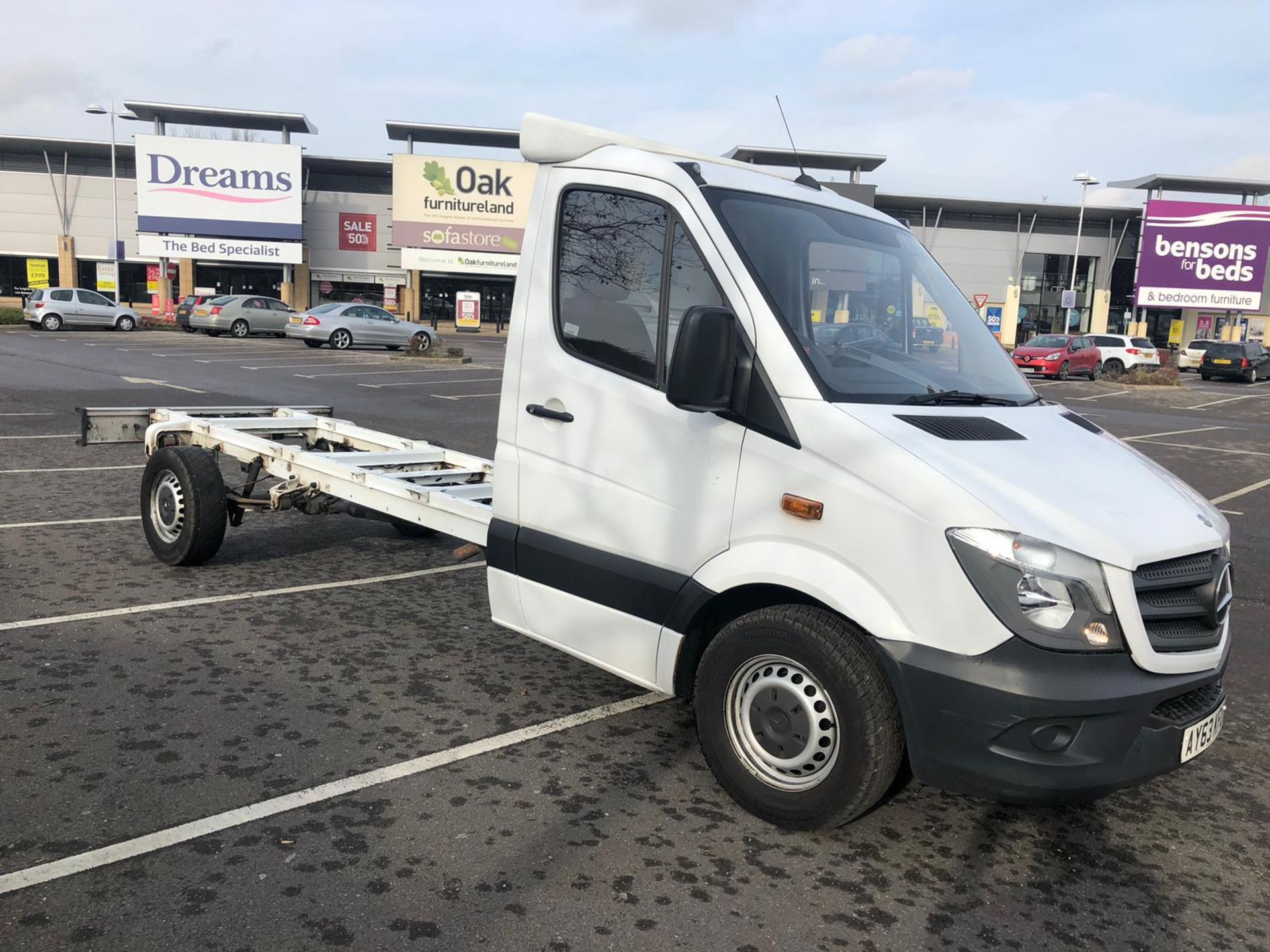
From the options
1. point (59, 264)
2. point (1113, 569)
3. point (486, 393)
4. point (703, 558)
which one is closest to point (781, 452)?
point (703, 558)

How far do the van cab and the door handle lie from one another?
0.04 feet

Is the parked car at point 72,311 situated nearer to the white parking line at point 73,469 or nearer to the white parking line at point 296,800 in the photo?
the white parking line at point 73,469

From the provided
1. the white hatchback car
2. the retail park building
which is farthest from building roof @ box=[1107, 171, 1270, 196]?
the white hatchback car

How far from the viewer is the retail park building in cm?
4894

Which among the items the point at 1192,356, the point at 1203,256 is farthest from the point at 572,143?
the point at 1203,256

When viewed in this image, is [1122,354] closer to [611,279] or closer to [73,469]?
[73,469]

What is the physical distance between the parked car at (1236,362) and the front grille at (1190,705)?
41283 mm

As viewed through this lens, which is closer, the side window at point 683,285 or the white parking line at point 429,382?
the side window at point 683,285

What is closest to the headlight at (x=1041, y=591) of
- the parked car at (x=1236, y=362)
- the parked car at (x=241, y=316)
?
the parked car at (x=241, y=316)

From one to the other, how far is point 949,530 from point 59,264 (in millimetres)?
58269

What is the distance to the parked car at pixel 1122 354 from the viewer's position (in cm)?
3494

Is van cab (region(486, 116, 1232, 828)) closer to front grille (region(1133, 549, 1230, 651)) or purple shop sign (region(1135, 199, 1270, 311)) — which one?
front grille (region(1133, 549, 1230, 651))

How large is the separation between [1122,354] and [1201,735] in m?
35.4

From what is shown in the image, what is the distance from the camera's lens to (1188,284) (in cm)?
5372
